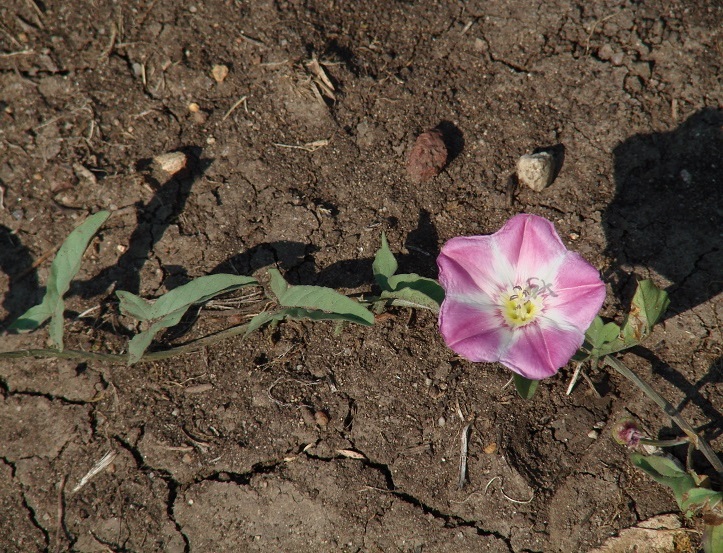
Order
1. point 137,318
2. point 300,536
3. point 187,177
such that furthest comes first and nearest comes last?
1. point 187,177
2. point 137,318
3. point 300,536

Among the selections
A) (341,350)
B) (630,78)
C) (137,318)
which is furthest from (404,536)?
(630,78)

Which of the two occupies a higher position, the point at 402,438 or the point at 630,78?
the point at 630,78

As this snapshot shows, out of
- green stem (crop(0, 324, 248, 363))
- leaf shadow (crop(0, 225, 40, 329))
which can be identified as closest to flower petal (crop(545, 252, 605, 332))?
green stem (crop(0, 324, 248, 363))

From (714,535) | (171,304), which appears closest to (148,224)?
(171,304)

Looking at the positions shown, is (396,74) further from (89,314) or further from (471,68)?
(89,314)

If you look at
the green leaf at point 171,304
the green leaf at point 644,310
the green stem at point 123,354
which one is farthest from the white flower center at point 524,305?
the green stem at point 123,354

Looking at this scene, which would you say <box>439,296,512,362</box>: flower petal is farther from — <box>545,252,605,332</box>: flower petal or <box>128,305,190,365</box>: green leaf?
<box>128,305,190,365</box>: green leaf

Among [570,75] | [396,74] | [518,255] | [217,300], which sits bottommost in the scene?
[217,300]
